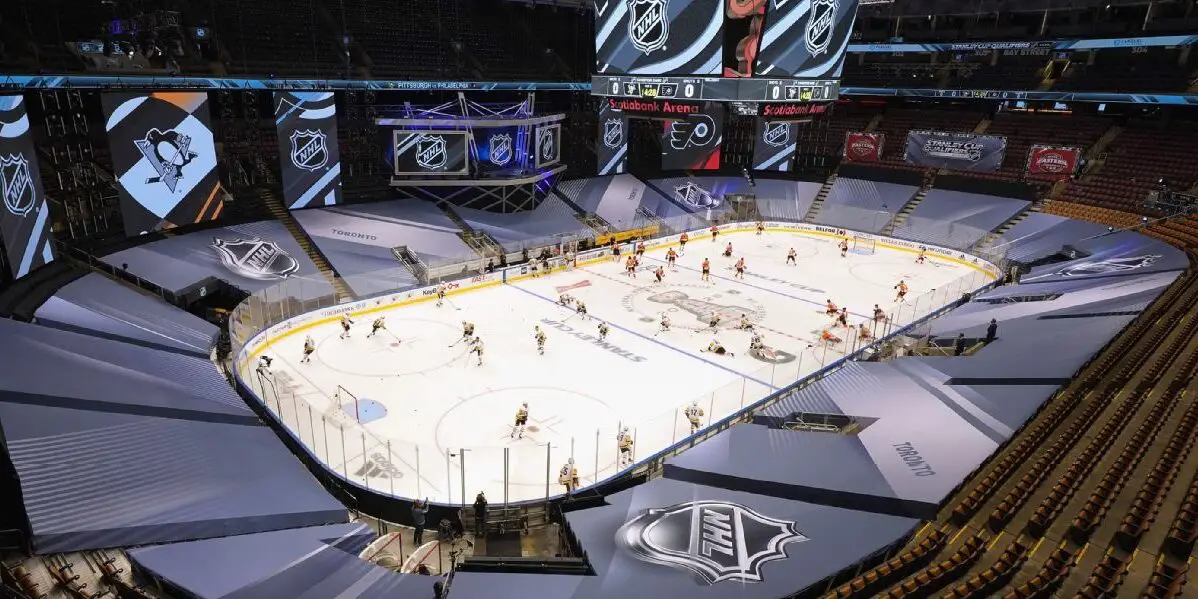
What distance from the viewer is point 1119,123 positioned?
37.4m

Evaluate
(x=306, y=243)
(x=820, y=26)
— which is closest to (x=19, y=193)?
(x=306, y=243)

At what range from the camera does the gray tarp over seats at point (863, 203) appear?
35947 millimetres

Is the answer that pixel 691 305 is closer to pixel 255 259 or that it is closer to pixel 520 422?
pixel 520 422

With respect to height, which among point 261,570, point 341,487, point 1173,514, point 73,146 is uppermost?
point 73,146

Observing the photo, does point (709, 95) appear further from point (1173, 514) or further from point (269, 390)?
point (1173, 514)

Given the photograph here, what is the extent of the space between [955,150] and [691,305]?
22.0 metres

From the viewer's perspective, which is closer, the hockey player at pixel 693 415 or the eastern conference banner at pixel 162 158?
the hockey player at pixel 693 415

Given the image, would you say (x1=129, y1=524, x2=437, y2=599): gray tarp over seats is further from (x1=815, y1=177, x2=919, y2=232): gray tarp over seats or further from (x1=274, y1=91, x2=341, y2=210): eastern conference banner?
(x1=815, y1=177, x2=919, y2=232): gray tarp over seats

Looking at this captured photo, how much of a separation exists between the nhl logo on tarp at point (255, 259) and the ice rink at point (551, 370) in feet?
11.6

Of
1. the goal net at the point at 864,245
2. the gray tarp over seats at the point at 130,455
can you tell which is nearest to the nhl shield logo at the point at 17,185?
the gray tarp over seats at the point at 130,455

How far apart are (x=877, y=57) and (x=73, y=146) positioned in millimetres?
45471

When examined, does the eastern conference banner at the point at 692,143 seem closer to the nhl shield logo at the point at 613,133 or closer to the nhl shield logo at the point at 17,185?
the nhl shield logo at the point at 613,133

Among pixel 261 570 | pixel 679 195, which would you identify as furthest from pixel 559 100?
pixel 261 570

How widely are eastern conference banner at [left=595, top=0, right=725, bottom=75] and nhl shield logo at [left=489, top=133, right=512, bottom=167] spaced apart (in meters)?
8.56
